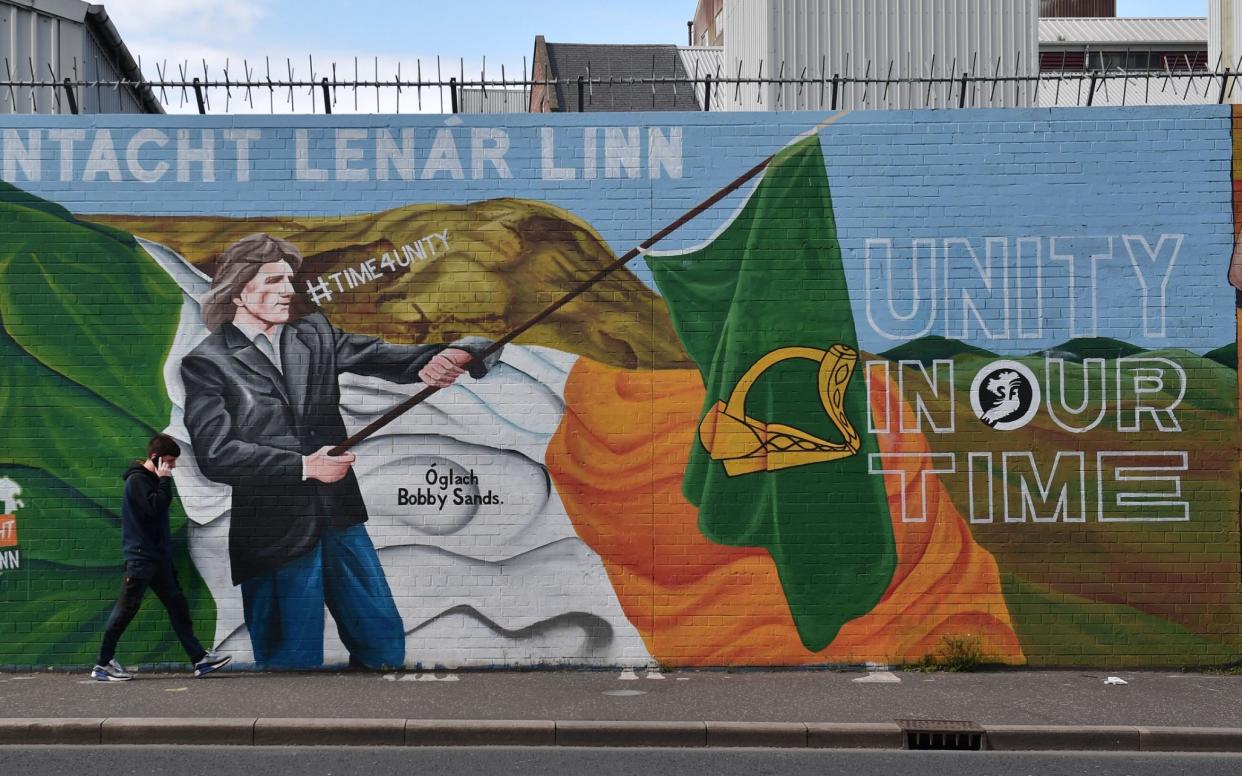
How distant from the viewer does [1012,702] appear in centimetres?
771

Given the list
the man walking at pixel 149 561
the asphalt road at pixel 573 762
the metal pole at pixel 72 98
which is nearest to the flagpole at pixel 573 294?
the man walking at pixel 149 561

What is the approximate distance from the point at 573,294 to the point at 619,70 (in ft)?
50.2

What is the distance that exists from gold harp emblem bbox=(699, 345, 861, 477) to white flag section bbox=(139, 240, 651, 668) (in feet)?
4.24

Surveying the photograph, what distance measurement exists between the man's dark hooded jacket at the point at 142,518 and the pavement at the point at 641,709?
3.13 ft

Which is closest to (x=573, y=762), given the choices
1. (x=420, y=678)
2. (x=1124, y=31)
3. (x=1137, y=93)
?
(x=420, y=678)

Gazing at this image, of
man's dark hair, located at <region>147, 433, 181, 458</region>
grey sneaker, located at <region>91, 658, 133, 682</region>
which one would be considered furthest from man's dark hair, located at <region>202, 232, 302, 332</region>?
grey sneaker, located at <region>91, 658, 133, 682</region>

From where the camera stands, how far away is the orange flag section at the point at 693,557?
869cm

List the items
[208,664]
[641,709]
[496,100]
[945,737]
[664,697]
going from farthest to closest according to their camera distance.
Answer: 1. [496,100]
2. [208,664]
3. [664,697]
4. [641,709]
5. [945,737]

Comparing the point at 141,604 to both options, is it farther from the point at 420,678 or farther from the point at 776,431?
the point at 776,431

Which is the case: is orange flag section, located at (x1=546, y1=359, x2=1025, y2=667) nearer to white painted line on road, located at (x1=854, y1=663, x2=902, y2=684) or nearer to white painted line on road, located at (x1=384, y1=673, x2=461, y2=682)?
white painted line on road, located at (x1=854, y1=663, x2=902, y2=684)

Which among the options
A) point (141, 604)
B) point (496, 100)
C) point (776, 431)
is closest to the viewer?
point (141, 604)

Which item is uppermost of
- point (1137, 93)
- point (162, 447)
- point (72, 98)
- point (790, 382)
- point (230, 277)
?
point (1137, 93)

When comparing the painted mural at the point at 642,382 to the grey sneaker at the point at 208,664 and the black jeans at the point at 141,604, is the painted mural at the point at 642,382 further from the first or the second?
the grey sneaker at the point at 208,664

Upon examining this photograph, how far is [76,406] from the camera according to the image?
8.62m
